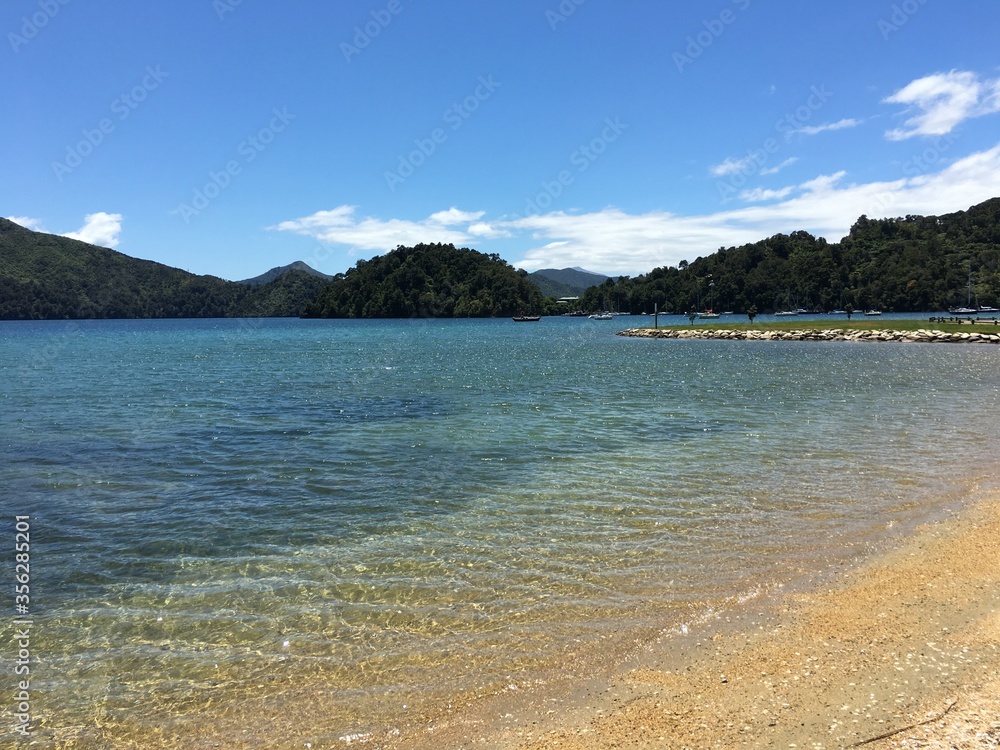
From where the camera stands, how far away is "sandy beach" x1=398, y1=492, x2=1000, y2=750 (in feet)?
18.3

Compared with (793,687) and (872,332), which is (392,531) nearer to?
(793,687)

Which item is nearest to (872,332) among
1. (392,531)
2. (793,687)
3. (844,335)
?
(844,335)

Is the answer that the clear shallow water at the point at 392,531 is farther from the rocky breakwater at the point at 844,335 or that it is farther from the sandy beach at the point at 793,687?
the rocky breakwater at the point at 844,335

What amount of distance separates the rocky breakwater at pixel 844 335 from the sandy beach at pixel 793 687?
264 feet

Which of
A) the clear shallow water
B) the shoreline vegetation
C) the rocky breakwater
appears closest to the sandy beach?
the clear shallow water

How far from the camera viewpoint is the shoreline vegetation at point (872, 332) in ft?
247

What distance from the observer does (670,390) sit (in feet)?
117

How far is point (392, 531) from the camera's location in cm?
1186

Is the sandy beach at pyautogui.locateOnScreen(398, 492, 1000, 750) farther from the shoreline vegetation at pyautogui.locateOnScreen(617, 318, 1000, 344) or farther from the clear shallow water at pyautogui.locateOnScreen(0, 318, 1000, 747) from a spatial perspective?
the shoreline vegetation at pyautogui.locateOnScreen(617, 318, 1000, 344)

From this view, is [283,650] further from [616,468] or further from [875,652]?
[616,468]

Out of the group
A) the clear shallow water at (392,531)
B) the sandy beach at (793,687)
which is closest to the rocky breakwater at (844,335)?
the clear shallow water at (392,531)

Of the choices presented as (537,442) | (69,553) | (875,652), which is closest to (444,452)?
(537,442)

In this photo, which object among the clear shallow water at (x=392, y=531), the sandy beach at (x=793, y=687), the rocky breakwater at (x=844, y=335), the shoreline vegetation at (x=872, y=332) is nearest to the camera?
the sandy beach at (x=793, y=687)

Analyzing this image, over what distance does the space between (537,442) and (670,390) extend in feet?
A: 56.9
